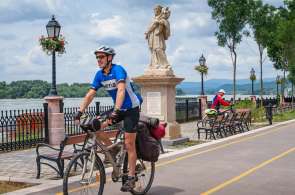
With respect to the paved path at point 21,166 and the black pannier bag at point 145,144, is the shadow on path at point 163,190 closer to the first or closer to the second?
the black pannier bag at point 145,144

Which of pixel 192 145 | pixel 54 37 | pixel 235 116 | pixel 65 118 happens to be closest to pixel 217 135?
pixel 235 116

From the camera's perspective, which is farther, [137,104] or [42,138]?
[42,138]

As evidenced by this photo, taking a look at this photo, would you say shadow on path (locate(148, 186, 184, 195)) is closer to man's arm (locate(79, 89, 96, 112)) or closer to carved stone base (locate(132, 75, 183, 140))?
man's arm (locate(79, 89, 96, 112))

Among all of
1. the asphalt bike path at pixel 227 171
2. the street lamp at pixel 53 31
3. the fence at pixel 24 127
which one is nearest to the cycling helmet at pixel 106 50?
the asphalt bike path at pixel 227 171

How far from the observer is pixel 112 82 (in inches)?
274

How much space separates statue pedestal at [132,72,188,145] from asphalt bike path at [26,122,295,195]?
136 cm

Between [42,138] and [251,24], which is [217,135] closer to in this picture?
[42,138]

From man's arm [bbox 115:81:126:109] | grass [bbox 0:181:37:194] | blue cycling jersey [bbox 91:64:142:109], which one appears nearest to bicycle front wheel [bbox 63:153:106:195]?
man's arm [bbox 115:81:126:109]

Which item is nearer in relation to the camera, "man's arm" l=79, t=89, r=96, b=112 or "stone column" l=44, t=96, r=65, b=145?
"man's arm" l=79, t=89, r=96, b=112

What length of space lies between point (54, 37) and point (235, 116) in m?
7.73

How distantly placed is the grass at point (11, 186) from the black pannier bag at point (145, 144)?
246cm

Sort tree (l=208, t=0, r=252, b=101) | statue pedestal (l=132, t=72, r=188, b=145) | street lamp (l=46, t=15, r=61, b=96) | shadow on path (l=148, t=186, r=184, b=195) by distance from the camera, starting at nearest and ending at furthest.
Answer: shadow on path (l=148, t=186, r=184, b=195) < statue pedestal (l=132, t=72, r=188, b=145) < street lamp (l=46, t=15, r=61, b=96) < tree (l=208, t=0, r=252, b=101)

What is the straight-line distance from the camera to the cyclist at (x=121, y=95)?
269 inches

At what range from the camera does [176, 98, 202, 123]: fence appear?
95.2 feet
